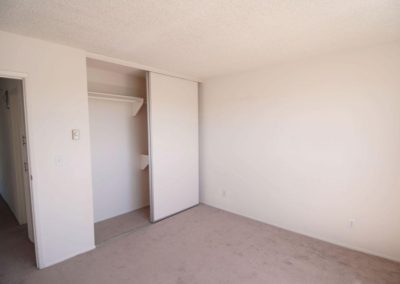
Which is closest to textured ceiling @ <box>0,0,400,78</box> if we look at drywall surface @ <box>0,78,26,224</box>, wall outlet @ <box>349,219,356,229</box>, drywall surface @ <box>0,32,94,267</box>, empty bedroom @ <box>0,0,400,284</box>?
empty bedroom @ <box>0,0,400,284</box>

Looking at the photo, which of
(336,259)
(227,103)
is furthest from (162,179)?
(336,259)

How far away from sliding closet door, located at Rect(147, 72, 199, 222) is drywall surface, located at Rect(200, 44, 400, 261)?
Result: 1.71 feet

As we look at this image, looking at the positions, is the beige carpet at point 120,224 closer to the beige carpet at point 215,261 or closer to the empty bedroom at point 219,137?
the empty bedroom at point 219,137

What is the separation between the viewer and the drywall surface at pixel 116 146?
3.46 meters

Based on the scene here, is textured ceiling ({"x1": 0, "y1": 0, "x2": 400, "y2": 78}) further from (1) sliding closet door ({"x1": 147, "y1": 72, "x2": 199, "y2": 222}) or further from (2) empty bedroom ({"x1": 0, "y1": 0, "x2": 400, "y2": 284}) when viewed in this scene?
(1) sliding closet door ({"x1": 147, "y1": 72, "x2": 199, "y2": 222})

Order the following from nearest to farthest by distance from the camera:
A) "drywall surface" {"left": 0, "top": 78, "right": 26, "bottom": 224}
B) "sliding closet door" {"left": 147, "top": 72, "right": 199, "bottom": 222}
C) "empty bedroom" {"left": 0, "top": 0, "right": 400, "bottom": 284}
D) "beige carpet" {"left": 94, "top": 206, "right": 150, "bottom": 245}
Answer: "empty bedroom" {"left": 0, "top": 0, "right": 400, "bottom": 284} → "beige carpet" {"left": 94, "top": 206, "right": 150, "bottom": 245} → "drywall surface" {"left": 0, "top": 78, "right": 26, "bottom": 224} → "sliding closet door" {"left": 147, "top": 72, "right": 199, "bottom": 222}

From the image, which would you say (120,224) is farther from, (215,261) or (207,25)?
(207,25)

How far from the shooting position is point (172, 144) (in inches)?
148

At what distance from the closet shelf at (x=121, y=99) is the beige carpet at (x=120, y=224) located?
5.93 feet

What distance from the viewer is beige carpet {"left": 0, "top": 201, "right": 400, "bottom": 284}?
221 centimetres

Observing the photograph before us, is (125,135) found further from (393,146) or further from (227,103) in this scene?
(393,146)

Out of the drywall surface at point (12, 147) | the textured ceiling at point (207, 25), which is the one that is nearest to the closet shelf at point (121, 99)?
the textured ceiling at point (207, 25)

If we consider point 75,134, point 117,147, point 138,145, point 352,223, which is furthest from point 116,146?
point 352,223

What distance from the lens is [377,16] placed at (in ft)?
6.07
